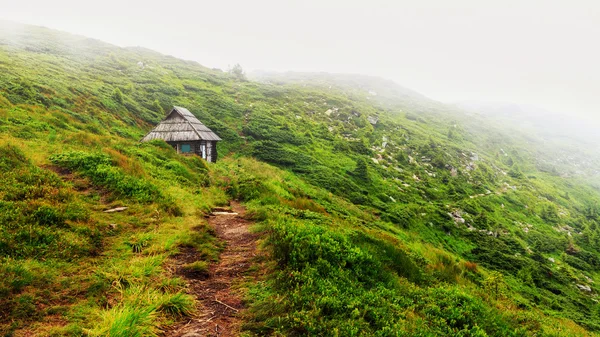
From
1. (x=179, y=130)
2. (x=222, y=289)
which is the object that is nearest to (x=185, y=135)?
(x=179, y=130)

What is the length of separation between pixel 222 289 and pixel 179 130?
984 inches

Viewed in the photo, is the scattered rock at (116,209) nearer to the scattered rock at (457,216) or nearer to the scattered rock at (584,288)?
the scattered rock at (457,216)

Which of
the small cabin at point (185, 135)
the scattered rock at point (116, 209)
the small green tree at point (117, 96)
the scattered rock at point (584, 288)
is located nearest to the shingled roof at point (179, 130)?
the small cabin at point (185, 135)

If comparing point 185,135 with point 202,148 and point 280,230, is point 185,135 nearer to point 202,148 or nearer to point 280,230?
point 202,148

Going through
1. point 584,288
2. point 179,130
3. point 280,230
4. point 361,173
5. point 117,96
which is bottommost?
point 584,288

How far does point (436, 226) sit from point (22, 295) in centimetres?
2586

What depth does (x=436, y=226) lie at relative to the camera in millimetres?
24266

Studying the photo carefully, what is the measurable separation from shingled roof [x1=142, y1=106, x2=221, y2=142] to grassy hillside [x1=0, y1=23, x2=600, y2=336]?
2.90 meters

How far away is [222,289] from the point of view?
6285 millimetres

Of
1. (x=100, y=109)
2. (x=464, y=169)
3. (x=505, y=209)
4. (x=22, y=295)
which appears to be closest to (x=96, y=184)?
(x=22, y=295)

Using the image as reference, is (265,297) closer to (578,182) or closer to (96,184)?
(96,184)

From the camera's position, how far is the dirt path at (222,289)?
4.82 meters

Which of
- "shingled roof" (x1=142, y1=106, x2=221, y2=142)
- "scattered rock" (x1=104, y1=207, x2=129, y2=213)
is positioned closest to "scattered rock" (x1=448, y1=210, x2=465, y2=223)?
"shingled roof" (x1=142, y1=106, x2=221, y2=142)

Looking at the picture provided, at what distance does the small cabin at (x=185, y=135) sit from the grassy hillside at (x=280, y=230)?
8.28ft
